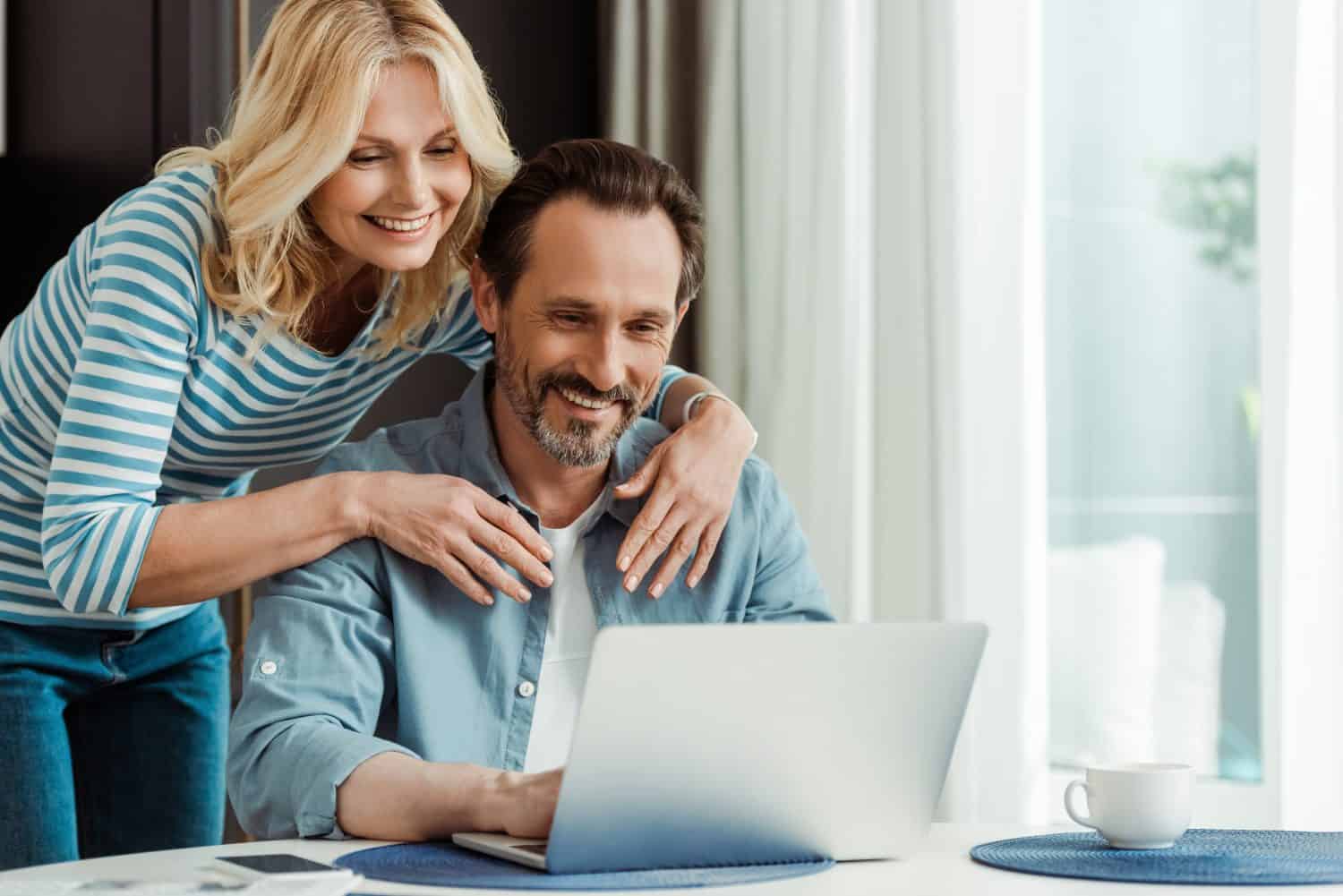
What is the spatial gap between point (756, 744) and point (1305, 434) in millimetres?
1461

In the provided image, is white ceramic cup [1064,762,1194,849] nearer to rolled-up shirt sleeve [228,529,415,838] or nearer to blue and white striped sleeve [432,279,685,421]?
rolled-up shirt sleeve [228,529,415,838]

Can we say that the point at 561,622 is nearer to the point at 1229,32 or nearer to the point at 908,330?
the point at 908,330

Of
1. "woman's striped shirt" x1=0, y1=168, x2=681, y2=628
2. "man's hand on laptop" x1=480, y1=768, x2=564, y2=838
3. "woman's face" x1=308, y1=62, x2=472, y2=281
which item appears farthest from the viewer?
"woman's face" x1=308, y1=62, x2=472, y2=281

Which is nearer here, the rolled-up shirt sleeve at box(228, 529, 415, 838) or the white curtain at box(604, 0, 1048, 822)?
the rolled-up shirt sleeve at box(228, 529, 415, 838)

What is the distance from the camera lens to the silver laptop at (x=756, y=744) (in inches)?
38.3

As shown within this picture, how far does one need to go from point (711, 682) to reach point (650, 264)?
648 millimetres

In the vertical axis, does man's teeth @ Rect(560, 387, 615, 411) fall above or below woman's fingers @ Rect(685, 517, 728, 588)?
above

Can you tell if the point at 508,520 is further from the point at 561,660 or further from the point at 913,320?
the point at 913,320

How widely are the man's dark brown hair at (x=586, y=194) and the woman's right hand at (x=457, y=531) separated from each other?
0.26 meters

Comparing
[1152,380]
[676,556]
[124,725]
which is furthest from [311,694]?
[1152,380]

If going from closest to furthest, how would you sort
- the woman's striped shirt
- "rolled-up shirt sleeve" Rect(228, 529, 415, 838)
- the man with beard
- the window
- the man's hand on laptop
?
the man's hand on laptop
"rolled-up shirt sleeve" Rect(228, 529, 415, 838)
the man with beard
the woman's striped shirt
the window

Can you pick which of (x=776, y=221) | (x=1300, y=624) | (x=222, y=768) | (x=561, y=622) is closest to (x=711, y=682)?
(x=561, y=622)

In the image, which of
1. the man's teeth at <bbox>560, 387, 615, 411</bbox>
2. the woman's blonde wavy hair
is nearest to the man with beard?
the man's teeth at <bbox>560, 387, 615, 411</bbox>

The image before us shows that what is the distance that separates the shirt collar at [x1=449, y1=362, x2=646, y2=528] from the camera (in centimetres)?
158
